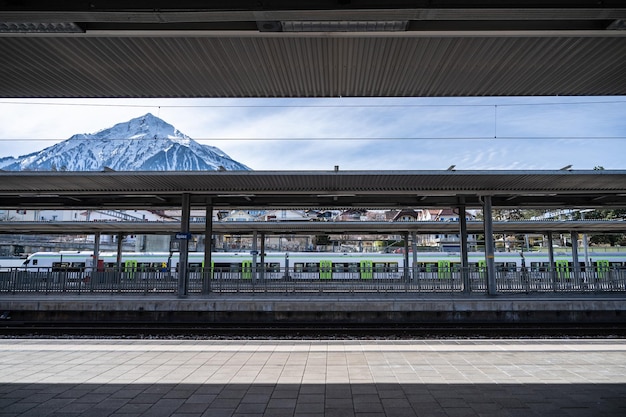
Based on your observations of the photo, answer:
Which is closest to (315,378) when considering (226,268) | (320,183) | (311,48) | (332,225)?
(311,48)

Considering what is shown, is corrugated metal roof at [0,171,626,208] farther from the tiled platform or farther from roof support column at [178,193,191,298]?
the tiled platform

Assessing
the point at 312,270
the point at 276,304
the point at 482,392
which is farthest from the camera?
the point at 312,270

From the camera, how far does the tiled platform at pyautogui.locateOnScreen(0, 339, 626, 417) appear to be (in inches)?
220

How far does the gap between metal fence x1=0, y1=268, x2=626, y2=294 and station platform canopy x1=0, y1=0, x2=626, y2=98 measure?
13.2 metres

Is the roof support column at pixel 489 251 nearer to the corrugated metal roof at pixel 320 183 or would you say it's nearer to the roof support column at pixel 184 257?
the corrugated metal roof at pixel 320 183

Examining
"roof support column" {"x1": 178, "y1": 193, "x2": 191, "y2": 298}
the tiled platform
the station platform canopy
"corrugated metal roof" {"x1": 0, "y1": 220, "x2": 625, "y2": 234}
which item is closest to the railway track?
the tiled platform

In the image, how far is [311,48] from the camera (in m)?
5.89

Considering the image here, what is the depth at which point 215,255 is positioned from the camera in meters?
31.1

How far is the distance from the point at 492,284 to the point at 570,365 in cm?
1214

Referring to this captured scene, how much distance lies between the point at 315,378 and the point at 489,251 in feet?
50.4

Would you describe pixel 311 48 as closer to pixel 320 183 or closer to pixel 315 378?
pixel 315 378

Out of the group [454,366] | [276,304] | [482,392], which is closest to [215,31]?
[482,392]

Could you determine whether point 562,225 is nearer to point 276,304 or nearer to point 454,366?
point 276,304

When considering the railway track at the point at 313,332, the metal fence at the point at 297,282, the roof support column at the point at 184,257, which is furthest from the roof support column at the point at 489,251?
the roof support column at the point at 184,257
